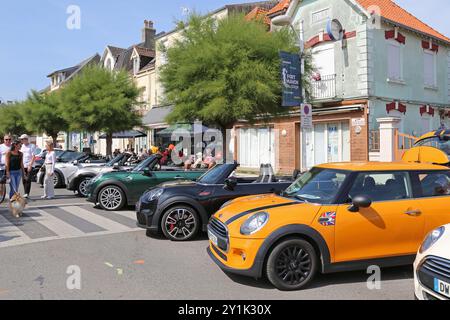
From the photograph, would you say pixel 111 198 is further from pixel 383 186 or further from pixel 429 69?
pixel 429 69

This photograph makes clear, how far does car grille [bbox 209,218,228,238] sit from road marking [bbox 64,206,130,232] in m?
3.17

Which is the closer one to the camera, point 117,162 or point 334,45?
point 117,162

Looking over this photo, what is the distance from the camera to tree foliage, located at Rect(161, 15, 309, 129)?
12.8 meters

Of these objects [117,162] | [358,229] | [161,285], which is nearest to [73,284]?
[161,285]

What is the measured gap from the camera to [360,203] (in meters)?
4.68

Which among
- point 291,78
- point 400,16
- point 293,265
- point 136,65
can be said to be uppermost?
point 136,65

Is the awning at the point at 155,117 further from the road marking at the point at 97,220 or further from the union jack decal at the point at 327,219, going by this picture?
the union jack decal at the point at 327,219

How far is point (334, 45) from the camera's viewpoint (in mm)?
18672

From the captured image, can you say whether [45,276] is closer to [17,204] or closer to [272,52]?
[17,204]

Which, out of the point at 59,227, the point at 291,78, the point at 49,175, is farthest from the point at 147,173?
the point at 291,78

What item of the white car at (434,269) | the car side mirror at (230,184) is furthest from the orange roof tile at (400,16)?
the white car at (434,269)

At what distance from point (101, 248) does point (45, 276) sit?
4.77ft

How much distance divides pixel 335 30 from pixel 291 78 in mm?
7308

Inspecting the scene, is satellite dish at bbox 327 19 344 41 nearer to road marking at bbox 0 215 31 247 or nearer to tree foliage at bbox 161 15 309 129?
tree foliage at bbox 161 15 309 129
